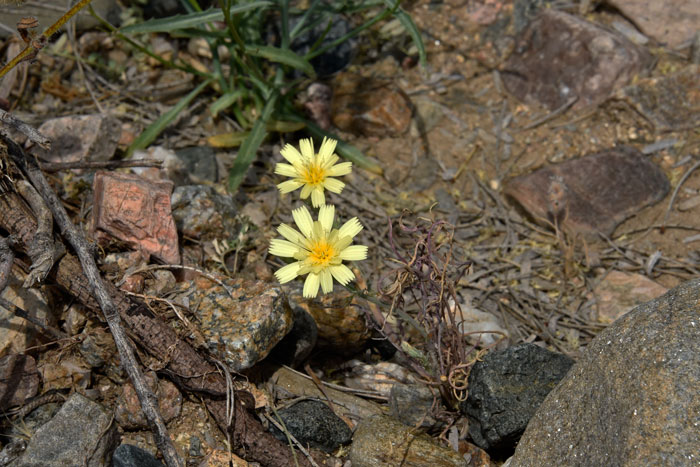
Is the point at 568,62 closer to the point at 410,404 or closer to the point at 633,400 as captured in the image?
the point at 410,404

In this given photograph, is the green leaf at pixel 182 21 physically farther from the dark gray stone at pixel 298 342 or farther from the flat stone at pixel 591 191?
the flat stone at pixel 591 191

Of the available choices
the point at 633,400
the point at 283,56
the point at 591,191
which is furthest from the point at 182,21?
the point at 633,400

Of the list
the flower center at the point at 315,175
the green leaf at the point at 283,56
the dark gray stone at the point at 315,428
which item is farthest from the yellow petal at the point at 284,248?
the green leaf at the point at 283,56

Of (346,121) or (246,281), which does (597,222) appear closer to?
(346,121)

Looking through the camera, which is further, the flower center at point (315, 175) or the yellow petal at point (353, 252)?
the flower center at point (315, 175)

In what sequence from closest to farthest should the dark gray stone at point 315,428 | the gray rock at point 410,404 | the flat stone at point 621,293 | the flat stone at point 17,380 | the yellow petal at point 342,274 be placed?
the yellow petal at point 342,274 → the flat stone at point 17,380 → the dark gray stone at point 315,428 → the gray rock at point 410,404 → the flat stone at point 621,293

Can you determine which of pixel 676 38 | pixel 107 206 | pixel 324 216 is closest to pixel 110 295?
pixel 107 206
